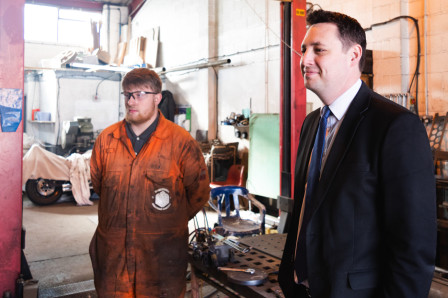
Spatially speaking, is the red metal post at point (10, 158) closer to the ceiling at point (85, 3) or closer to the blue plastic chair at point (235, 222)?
the blue plastic chair at point (235, 222)

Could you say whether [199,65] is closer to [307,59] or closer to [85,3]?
[85,3]

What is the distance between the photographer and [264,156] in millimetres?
6434

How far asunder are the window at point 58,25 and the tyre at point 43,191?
226 inches

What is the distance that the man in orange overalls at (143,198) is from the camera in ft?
7.14

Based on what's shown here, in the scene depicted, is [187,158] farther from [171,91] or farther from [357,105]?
[171,91]

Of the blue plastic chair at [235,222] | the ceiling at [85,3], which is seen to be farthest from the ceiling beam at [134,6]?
the blue plastic chair at [235,222]

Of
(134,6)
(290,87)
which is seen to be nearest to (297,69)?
(290,87)

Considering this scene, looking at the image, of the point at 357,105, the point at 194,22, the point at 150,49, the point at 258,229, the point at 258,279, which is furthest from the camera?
the point at 150,49

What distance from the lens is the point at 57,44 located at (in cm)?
1214

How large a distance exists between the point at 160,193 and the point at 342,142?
1232 mm

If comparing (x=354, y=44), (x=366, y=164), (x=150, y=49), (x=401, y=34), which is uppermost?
(x=150, y=49)

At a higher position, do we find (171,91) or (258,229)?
(171,91)

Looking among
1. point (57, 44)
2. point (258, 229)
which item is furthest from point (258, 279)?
point (57, 44)

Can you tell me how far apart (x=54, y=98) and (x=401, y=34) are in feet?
28.3
